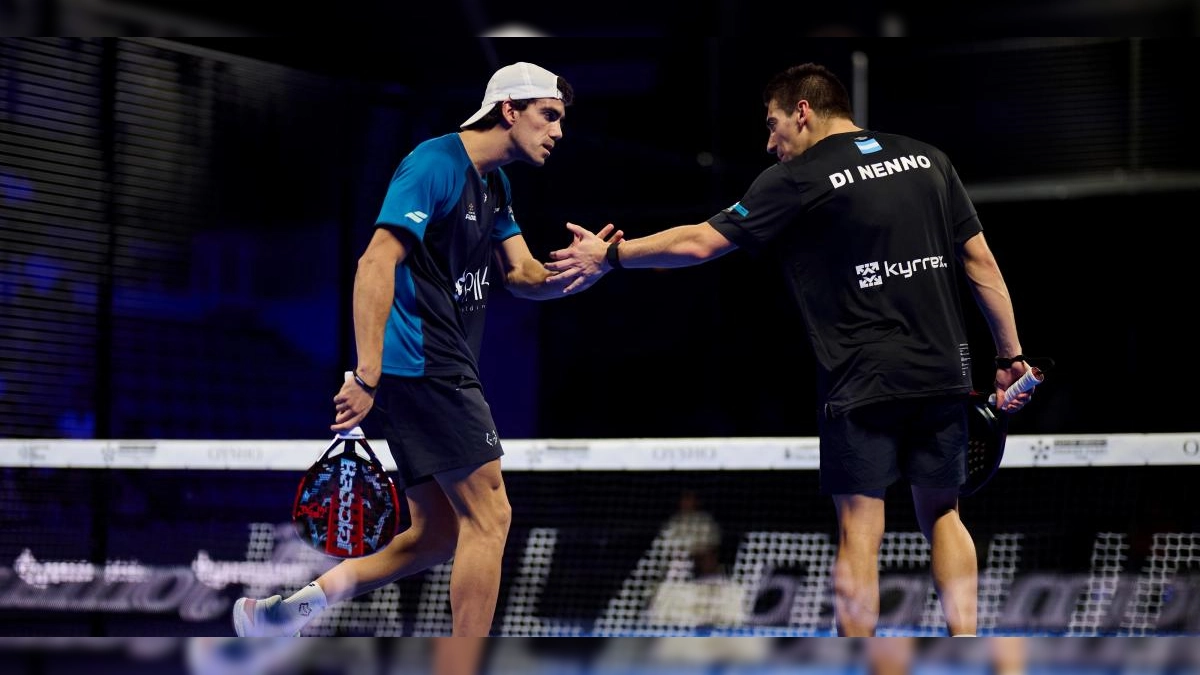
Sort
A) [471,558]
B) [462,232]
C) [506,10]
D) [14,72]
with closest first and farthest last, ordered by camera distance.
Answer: [471,558], [462,232], [506,10], [14,72]

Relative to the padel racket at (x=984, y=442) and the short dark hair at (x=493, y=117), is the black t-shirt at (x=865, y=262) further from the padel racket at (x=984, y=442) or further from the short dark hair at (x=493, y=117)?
the short dark hair at (x=493, y=117)

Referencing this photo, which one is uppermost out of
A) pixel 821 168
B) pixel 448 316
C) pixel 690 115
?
pixel 690 115

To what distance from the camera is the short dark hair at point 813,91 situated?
4.69 metres

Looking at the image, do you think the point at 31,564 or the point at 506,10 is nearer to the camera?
the point at 506,10

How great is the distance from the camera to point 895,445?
4.49m

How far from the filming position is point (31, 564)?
20.3ft

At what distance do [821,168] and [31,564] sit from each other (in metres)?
3.78

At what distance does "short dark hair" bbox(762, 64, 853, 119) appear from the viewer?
4.69m

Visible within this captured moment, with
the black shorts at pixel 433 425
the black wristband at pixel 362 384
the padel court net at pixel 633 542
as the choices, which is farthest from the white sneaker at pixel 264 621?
the padel court net at pixel 633 542

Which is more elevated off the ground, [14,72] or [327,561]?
[14,72]

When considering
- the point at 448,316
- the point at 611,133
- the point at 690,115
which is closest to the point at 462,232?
the point at 448,316

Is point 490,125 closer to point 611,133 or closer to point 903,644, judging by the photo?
point 611,133

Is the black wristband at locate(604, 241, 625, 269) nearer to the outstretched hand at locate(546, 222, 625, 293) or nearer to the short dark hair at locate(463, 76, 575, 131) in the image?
the outstretched hand at locate(546, 222, 625, 293)

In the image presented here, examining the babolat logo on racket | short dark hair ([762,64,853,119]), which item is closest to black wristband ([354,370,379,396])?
the babolat logo on racket
